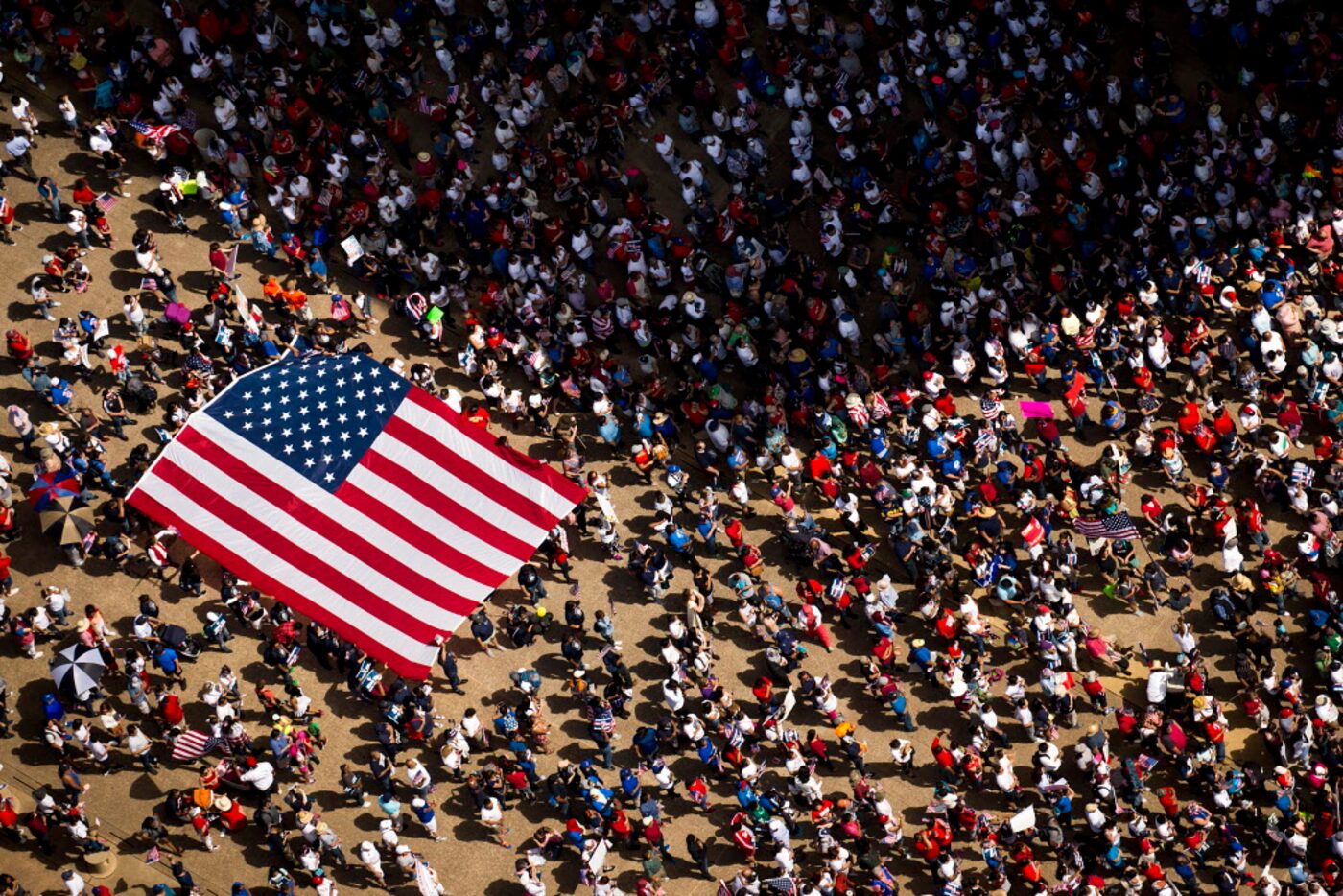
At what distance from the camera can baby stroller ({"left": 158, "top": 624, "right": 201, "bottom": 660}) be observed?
51.7m

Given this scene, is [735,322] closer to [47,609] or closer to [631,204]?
[631,204]

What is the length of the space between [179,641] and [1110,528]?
2186 centimetres

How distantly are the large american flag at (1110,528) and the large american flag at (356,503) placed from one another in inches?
549

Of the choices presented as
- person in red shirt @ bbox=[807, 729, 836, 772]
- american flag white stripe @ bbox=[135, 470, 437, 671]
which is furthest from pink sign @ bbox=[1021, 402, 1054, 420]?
american flag white stripe @ bbox=[135, 470, 437, 671]

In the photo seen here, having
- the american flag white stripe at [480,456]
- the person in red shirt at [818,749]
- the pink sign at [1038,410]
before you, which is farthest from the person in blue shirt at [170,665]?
the pink sign at [1038,410]

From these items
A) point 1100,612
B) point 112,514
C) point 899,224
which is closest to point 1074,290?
point 899,224

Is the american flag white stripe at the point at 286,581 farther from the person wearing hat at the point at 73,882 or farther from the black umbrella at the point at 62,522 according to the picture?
the person wearing hat at the point at 73,882

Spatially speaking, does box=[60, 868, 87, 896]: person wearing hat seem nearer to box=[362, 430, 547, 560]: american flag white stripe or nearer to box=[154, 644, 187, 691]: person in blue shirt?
box=[154, 644, 187, 691]: person in blue shirt

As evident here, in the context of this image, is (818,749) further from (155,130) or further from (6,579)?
(155,130)

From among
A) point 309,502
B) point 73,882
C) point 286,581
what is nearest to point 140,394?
point 309,502

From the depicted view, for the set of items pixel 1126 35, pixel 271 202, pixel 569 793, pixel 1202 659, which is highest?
pixel 1126 35

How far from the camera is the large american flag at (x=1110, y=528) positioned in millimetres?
53812

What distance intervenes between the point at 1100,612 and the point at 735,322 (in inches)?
449

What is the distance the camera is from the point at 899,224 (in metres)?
58.8
